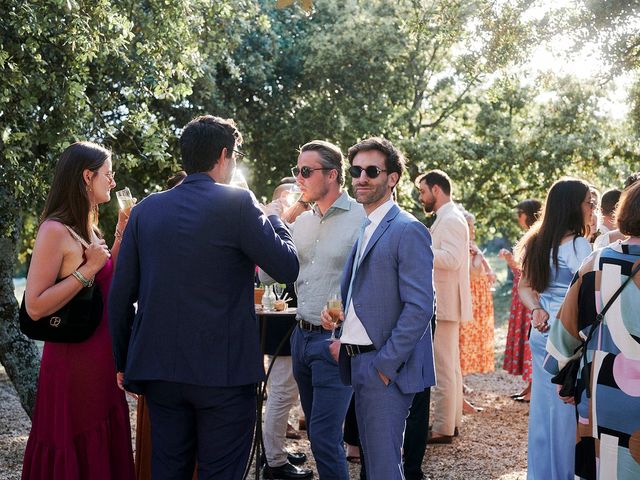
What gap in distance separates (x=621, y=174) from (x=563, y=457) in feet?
45.4

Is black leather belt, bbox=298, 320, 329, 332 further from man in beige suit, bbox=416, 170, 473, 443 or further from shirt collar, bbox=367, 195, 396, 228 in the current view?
man in beige suit, bbox=416, 170, 473, 443

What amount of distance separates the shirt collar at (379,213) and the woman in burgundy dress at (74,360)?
1429 mm

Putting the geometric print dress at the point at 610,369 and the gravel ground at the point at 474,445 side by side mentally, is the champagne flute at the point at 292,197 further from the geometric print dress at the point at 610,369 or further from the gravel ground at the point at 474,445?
the gravel ground at the point at 474,445

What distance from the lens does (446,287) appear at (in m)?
7.07

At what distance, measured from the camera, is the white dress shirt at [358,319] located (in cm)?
385

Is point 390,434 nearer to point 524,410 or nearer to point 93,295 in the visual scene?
point 93,295

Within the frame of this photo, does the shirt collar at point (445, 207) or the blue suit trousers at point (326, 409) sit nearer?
the blue suit trousers at point (326, 409)

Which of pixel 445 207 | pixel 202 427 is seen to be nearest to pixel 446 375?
pixel 445 207

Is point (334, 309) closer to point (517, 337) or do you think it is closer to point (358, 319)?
point (358, 319)

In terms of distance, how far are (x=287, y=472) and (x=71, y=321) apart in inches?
102

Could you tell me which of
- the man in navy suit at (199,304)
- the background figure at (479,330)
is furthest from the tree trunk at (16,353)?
the background figure at (479,330)

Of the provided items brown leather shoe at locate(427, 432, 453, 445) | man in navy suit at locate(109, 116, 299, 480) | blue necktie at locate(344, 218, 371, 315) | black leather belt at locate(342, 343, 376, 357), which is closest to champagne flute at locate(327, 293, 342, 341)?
blue necktie at locate(344, 218, 371, 315)

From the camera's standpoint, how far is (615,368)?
3375 mm

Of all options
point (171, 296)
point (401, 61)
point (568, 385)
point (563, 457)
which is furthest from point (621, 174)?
point (171, 296)
